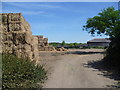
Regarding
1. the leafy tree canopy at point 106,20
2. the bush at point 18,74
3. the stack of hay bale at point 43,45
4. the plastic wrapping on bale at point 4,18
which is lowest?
the bush at point 18,74

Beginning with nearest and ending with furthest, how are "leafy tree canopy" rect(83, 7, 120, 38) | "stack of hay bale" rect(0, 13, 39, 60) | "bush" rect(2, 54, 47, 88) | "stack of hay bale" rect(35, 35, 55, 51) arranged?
"bush" rect(2, 54, 47, 88) < "stack of hay bale" rect(0, 13, 39, 60) < "leafy tree canopy" rect(83, 7, 120, 38) < "stack of hay bale" rect(35, 35, 55, 51)

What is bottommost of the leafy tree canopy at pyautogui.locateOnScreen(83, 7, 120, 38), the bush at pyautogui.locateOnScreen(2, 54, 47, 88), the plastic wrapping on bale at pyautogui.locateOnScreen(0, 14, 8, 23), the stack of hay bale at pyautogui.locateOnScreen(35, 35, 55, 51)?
the bush at pyautogui.locateOnScreen(2, 54, 47, 88)

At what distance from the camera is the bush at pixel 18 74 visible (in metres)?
6.66

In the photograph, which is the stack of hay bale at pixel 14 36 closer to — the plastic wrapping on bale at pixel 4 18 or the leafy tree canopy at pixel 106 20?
the plastic wrapping on bale at pixel 4 18

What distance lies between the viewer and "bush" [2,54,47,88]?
21.9ft

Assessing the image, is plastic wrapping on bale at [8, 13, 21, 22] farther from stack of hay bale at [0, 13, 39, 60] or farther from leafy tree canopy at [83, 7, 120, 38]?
leafy tree canopy at [83, 7, 120, 38]

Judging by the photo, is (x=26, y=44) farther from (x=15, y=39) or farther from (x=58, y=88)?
(x=58, y=88)

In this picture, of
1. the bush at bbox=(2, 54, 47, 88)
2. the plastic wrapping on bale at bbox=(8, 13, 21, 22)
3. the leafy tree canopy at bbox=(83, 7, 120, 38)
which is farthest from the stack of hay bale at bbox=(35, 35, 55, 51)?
the bush at bbox=(2, 54, 47, 88)

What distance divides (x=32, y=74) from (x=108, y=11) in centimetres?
2465

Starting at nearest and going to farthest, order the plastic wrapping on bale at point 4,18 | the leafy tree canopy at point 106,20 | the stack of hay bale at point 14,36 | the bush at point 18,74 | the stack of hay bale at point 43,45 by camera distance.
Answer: the bush at point 18,74 → the stack of hay bale at point 14,36 → the plastic wrapping on bale at point 4,18 → the leafy tree canopy at point 106,20 → the stack of hay bale at point 43,45

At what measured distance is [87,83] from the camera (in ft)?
29.1

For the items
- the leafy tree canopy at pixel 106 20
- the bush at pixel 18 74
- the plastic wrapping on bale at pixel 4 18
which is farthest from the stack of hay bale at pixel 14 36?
the leafy tree canopy at pixel 106 20

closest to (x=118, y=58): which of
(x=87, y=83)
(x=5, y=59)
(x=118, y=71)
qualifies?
(x=118, y=71)

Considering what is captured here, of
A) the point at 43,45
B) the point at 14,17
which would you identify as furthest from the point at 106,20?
the point at 14,17
